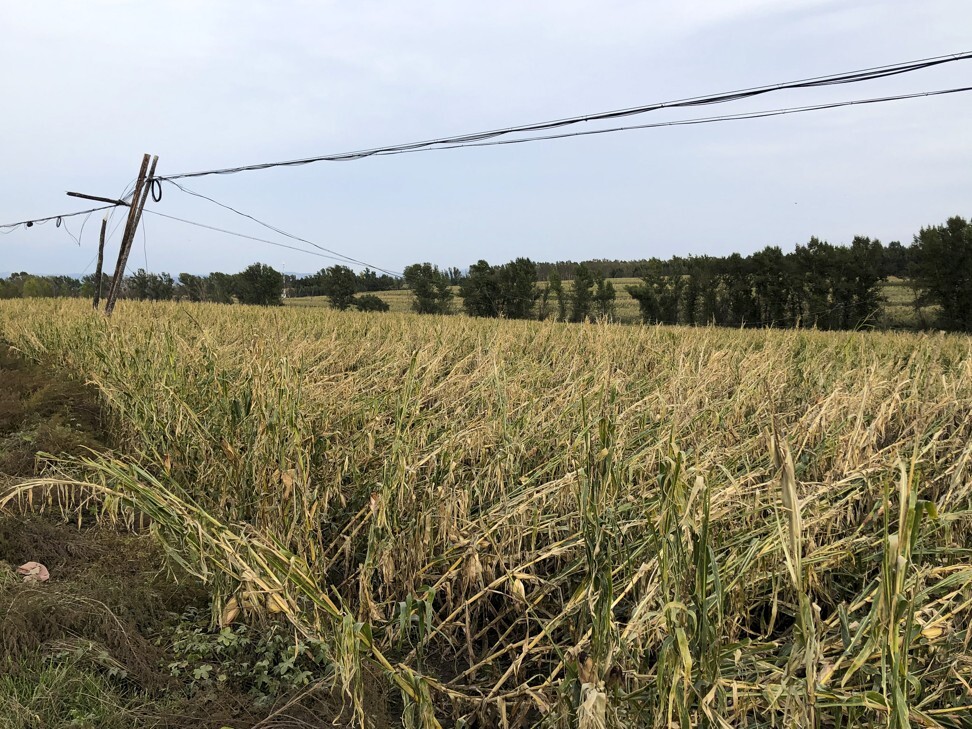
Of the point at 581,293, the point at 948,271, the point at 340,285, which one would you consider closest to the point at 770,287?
the point at 948,271

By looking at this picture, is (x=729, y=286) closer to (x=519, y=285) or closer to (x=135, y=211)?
(x=519, y=285)

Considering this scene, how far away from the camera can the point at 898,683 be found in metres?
1.06

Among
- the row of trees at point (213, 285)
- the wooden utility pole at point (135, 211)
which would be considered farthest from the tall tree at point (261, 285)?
the wooden utility pole at point (135, 211)

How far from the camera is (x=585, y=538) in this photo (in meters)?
1.68

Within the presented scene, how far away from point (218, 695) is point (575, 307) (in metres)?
41.8

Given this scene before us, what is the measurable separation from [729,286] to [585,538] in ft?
128

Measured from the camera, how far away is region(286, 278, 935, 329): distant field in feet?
114

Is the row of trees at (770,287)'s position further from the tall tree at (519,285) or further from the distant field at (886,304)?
the tall tree at (519,285)

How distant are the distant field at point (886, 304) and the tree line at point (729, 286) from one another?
119 cm

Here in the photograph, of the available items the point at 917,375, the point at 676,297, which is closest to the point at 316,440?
the point at 917,375

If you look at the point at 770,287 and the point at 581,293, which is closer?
the point at 770,287

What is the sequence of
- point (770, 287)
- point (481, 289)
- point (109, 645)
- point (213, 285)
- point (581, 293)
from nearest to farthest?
point (109, 645)
point (770, 287)
point (581, 293)
point (481, 289)
point (213, 285)

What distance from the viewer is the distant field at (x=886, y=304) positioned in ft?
114

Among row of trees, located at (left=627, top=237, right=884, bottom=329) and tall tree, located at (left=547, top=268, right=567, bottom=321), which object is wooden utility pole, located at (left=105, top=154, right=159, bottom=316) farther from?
tall tree, located at (left=547, top=268, right=567, bottom=321)
